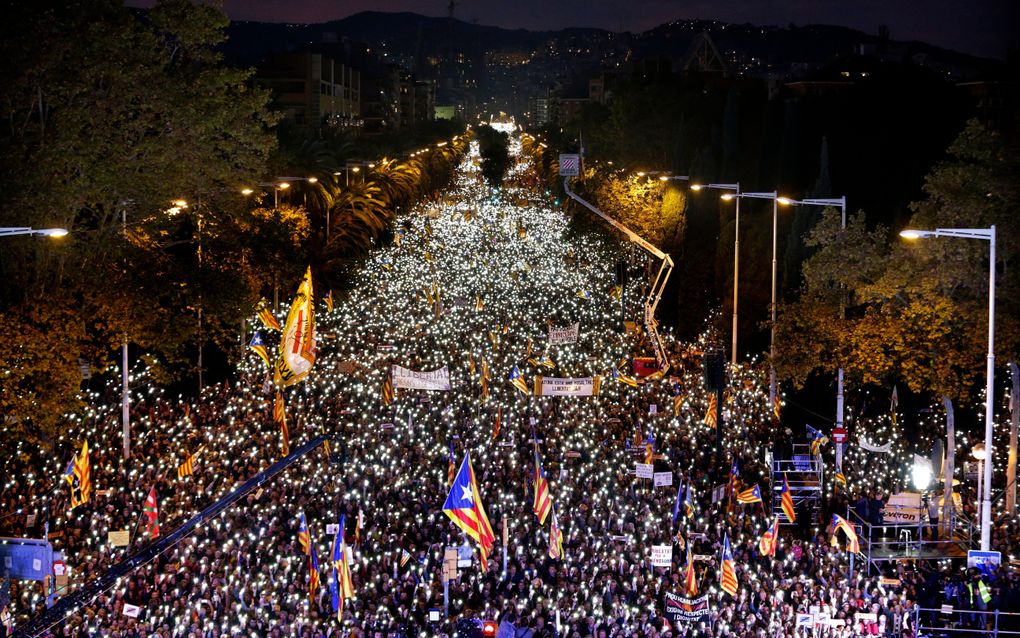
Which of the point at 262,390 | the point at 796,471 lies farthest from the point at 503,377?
the point at 796,471

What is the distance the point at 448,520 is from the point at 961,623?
30.7ft

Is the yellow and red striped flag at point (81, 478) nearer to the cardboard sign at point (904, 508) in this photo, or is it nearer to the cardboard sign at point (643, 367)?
the cardboard sign at point (904, 508)

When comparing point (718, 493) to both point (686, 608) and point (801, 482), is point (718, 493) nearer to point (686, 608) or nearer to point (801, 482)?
point (801, 482)

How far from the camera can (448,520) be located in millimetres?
21938

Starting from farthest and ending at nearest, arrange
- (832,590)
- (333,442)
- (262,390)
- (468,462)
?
1. (262,390)
2. (333,442)
3. (832,590)
4. (468,462)

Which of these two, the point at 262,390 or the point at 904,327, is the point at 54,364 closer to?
the point at 262,390

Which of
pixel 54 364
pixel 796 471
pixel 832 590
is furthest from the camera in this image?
pixel 796 471

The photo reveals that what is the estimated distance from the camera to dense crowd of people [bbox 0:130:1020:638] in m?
18.1

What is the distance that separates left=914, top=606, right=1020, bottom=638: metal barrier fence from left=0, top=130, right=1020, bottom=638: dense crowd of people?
0.14m

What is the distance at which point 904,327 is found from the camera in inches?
897

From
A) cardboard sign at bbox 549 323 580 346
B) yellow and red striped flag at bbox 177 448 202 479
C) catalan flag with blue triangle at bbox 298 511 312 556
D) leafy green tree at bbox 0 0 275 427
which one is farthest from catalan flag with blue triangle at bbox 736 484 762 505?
cardboard sign at bbox 549 323 580 346

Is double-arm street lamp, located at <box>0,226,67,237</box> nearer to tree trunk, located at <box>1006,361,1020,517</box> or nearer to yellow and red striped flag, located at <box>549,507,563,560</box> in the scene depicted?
yellow and red striped flag, located at <box>549,507,563,560</box>

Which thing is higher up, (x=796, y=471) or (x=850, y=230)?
(x=850, y=230)

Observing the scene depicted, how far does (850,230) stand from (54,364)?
653 inches
